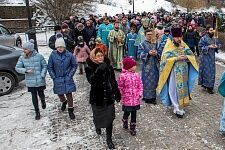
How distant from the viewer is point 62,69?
691 cm

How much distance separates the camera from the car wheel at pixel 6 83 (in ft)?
30.5

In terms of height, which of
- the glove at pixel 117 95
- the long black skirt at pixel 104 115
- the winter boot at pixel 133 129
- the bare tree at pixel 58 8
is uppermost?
the bare tree at pixel 58 8

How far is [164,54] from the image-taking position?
286 inches

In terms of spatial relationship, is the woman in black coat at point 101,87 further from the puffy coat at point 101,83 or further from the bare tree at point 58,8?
the bare tree at point 58,8

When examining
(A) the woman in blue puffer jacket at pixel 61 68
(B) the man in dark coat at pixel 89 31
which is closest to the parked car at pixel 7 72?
(A) the woman in blue puffer jacket at pixel 61 68

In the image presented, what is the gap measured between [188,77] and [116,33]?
497 cm

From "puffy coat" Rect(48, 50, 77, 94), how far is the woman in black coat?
1412 millimetres

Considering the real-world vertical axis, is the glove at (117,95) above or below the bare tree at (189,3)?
below

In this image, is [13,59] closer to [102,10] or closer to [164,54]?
[164,54]

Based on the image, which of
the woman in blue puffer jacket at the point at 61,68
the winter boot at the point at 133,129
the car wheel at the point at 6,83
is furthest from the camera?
the car wheel at the point at 6,83

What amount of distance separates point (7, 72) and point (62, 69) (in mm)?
3079

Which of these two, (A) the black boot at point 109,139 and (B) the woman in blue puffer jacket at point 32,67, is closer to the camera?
(A) the black boot at point 109,139

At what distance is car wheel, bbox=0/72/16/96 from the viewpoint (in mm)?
9305

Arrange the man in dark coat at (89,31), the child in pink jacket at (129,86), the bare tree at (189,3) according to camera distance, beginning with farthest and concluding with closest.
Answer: the bare tree at (189,3) → the man in dark coat at (89,31) → the child in pink jacket at (129,86)
